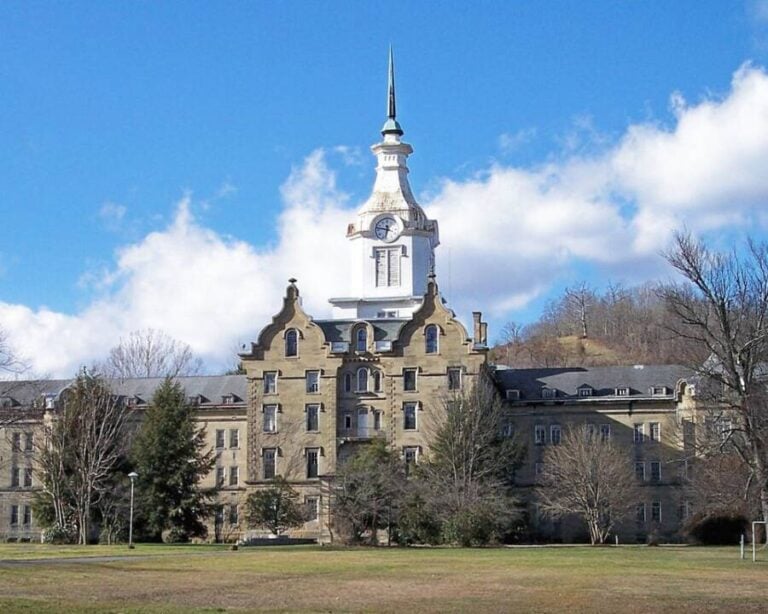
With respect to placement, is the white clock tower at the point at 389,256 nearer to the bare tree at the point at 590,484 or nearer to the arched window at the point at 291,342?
the arched window at the point at 291,342

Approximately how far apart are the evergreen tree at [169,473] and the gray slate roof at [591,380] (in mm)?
26737

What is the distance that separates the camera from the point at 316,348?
87750 millimetres

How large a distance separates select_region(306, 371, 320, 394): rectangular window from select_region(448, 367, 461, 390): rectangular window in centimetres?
964

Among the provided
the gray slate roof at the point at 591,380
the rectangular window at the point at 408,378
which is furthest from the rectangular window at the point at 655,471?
the rectangular window at the point at 408,378

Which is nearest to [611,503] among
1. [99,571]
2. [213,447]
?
[213,447]

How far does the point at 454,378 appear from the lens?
85562mm

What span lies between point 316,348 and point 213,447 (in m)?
15.2

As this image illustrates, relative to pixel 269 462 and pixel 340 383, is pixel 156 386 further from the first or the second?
pixel 340 383

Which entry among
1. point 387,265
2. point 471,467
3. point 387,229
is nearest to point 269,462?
point 471,467

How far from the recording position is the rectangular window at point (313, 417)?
87438 mm

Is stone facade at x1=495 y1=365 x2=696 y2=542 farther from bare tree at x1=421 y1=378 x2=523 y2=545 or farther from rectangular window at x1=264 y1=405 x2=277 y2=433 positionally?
rectangular window at x1=264 y1=405 x2=277 y2=433

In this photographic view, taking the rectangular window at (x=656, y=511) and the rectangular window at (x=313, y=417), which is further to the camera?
the rectangular window at (x=656, y=511)

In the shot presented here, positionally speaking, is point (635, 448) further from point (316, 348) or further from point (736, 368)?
point (736, 368)

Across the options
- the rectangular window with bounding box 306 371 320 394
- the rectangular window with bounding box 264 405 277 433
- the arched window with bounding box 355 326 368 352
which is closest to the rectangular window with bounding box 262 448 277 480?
the rectangular window with bounding box 264 405 277 433
